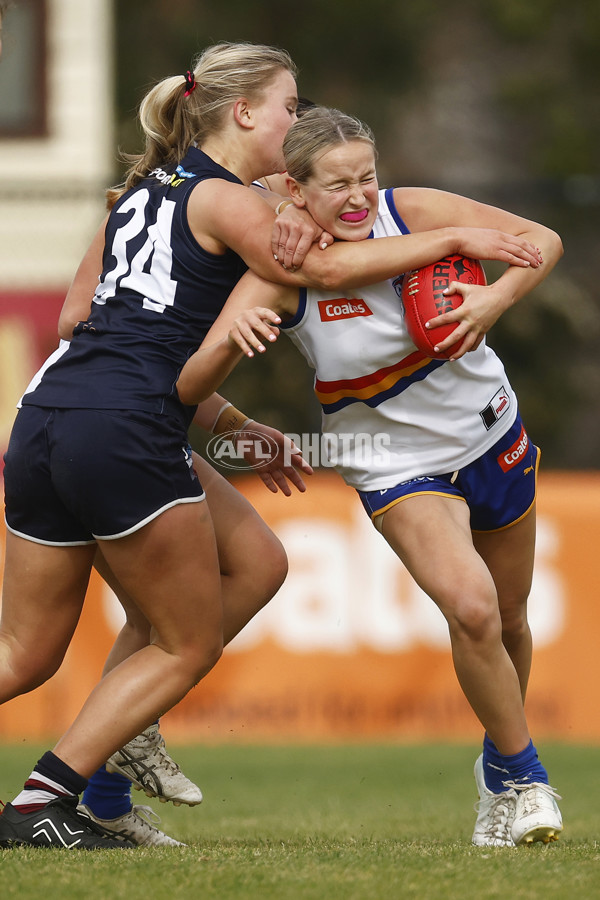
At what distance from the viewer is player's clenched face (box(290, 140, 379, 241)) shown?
12.1ft

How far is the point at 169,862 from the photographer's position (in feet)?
10.9

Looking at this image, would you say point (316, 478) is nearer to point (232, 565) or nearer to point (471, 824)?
point (471, 824)

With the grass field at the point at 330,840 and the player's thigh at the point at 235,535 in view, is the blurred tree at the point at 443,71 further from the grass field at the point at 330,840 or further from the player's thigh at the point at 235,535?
the player's thigh at the point at 235,535

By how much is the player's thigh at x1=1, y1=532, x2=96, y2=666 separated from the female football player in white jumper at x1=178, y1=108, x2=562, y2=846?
603 mm

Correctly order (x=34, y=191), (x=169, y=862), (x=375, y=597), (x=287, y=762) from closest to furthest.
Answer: (x=169, y=862) → (x=287, y=762) → (x=375, y=597) → (x=34, y=191)

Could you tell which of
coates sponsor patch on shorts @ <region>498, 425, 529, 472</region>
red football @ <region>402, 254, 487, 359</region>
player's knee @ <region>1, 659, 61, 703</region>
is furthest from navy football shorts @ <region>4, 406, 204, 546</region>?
coates sponsor patch on shorts @ <region>498, 425, 529, 472</region>

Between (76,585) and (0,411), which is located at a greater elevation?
(76,585)

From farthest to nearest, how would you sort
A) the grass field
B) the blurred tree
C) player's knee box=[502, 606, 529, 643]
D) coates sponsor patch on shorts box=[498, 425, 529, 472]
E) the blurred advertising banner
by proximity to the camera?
the blurred tree, the blurred advertising banner, player's knee box=[502, 606, 529, 643], coates sponsor patch on shorts box=[498, 425, 529, 472], the grass field

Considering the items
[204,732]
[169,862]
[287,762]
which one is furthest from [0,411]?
[169,862]

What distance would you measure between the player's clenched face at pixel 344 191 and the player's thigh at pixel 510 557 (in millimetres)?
1076

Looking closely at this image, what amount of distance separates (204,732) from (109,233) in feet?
16.0

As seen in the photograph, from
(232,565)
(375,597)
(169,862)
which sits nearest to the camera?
(169,862)

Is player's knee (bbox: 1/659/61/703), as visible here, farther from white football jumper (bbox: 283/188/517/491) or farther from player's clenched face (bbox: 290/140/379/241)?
player's clenched face (bbox: 290/140/379/241)

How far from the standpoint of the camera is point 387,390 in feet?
→ 12.8
